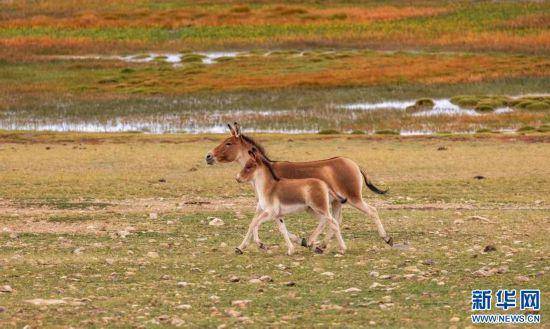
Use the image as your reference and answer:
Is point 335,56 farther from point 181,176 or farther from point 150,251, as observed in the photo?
point 150,251

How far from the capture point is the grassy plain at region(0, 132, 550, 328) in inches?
411

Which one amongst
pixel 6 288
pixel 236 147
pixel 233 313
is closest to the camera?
pixel 233 313

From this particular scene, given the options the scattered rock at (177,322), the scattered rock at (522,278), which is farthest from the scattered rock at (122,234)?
the scattered rock at (522,278)

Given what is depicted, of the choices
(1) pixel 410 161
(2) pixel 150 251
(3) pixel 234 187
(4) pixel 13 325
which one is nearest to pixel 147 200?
(3) pixel 234 187

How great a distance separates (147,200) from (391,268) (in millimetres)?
8326

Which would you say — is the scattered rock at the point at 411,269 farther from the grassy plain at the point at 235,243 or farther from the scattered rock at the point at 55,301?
the scattered rock at the point at 55,301

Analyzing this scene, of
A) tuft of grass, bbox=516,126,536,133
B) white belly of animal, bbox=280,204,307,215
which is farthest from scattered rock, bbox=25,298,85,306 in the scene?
tuft of grass, bbox=516,126,536,133

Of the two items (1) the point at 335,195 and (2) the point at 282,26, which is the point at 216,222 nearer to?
(1) the point at 335,195

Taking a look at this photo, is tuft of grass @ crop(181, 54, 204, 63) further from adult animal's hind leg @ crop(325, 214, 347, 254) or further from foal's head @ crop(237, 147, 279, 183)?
adult animal's hind leg @ crop(325, 214, 347, 254)

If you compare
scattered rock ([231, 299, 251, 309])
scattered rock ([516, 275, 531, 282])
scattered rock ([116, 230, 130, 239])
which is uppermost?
scattered rock ([231, 299, 251, 309])

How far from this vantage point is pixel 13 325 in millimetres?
9828

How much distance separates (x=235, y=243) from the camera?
14.8 metres

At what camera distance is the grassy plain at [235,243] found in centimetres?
1045

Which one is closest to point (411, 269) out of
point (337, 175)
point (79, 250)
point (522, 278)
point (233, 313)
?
point (522, 278)
